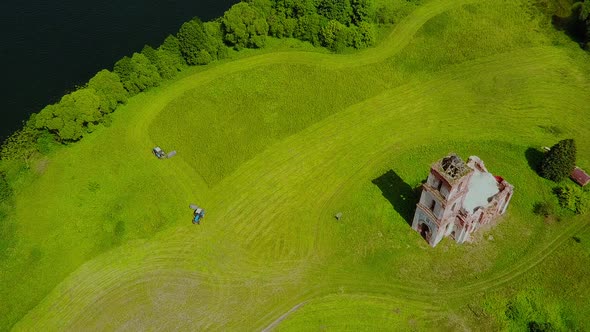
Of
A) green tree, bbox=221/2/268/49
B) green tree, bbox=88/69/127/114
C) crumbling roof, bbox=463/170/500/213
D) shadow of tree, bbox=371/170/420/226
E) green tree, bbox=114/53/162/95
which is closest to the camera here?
crumbling roof, bbox=463/170/500/213

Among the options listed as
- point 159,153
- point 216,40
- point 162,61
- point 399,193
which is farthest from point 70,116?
point 399,193

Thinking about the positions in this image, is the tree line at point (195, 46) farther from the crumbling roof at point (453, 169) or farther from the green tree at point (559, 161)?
the crumbling roof at point (453, 169)

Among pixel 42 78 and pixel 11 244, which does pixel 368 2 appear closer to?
pixel 42 78

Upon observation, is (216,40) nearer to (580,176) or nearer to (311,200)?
(311,200)

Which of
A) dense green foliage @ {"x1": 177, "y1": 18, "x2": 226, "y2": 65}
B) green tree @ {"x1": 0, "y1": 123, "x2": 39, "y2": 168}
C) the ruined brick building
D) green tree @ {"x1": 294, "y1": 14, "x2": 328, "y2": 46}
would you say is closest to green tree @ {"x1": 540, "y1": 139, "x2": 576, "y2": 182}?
the ruined brick building

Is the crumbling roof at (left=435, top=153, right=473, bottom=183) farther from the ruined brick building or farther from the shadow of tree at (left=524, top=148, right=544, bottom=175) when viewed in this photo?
the shadow of tree at (left=524, top=148, right=544, bottom=175)

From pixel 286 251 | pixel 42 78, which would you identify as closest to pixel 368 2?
pixel 286 251

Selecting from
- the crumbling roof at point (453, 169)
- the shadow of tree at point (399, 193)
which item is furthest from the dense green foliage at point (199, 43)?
the crumbling roof at point (453, 169)
